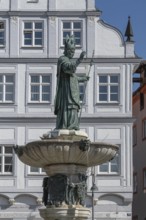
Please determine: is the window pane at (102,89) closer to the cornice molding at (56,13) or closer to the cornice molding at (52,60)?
the cornice molding at (52,60)

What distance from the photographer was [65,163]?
21.8 meters

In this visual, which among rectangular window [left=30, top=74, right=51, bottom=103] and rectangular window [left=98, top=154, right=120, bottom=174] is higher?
rectangular window [left=30, top=74, right=51, bottom=103]

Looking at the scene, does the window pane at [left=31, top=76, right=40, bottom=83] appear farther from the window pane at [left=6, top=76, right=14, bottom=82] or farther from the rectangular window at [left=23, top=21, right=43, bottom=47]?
the rectangular window at [left=23, top=21, right=43, bottom=47]

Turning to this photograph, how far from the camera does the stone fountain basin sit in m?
21.1

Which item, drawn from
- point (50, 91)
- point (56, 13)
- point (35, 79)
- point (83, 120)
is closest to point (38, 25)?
point (56, 13)

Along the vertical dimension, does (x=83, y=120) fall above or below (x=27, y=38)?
below

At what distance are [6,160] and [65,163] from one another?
2069cm

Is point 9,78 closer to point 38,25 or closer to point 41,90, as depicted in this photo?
point 41,90

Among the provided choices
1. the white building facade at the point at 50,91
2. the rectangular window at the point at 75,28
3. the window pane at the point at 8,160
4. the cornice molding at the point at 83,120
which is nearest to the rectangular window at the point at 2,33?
the white building facade at the point at 50,91

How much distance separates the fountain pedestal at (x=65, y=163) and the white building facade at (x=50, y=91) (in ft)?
64.0

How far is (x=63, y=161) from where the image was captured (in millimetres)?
21656

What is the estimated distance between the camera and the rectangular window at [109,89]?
42.9 m

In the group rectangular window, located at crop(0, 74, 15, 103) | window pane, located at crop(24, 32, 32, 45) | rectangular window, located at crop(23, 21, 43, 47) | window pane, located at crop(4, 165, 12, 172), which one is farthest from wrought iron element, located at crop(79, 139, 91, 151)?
window pane, located at crop(24, 32, 32, 45)

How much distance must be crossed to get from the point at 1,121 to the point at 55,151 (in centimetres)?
2160
